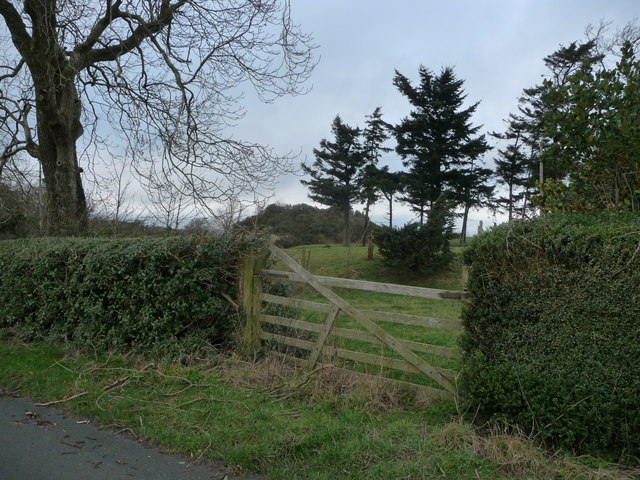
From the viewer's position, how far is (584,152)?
21.1 feet

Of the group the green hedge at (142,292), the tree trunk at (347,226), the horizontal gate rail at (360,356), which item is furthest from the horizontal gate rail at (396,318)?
the tree trunk at (347,226)

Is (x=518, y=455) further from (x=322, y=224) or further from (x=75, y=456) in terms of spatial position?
(x=322, y=224)

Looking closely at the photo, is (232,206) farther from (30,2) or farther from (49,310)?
(30,2)

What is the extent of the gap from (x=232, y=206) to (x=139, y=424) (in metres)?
5.11

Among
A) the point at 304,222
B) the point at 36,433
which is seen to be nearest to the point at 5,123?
the point at 36,433

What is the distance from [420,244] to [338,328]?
1576 centimetres

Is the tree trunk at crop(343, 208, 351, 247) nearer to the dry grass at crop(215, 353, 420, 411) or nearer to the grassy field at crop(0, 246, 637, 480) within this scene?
the grassy field at crop(0, 246, 637, 480)

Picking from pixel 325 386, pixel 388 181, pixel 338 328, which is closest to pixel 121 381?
pixel 325 386

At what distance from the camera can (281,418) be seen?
4859 millimetres

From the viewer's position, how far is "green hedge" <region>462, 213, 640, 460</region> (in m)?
3.94

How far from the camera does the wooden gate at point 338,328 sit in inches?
211

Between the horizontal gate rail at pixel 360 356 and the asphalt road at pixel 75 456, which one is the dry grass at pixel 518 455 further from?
the asphalt road at pixel 75 456

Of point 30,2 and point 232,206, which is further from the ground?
point 30,2

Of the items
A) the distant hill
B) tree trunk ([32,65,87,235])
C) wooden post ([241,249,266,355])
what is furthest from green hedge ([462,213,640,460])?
the distant hill
